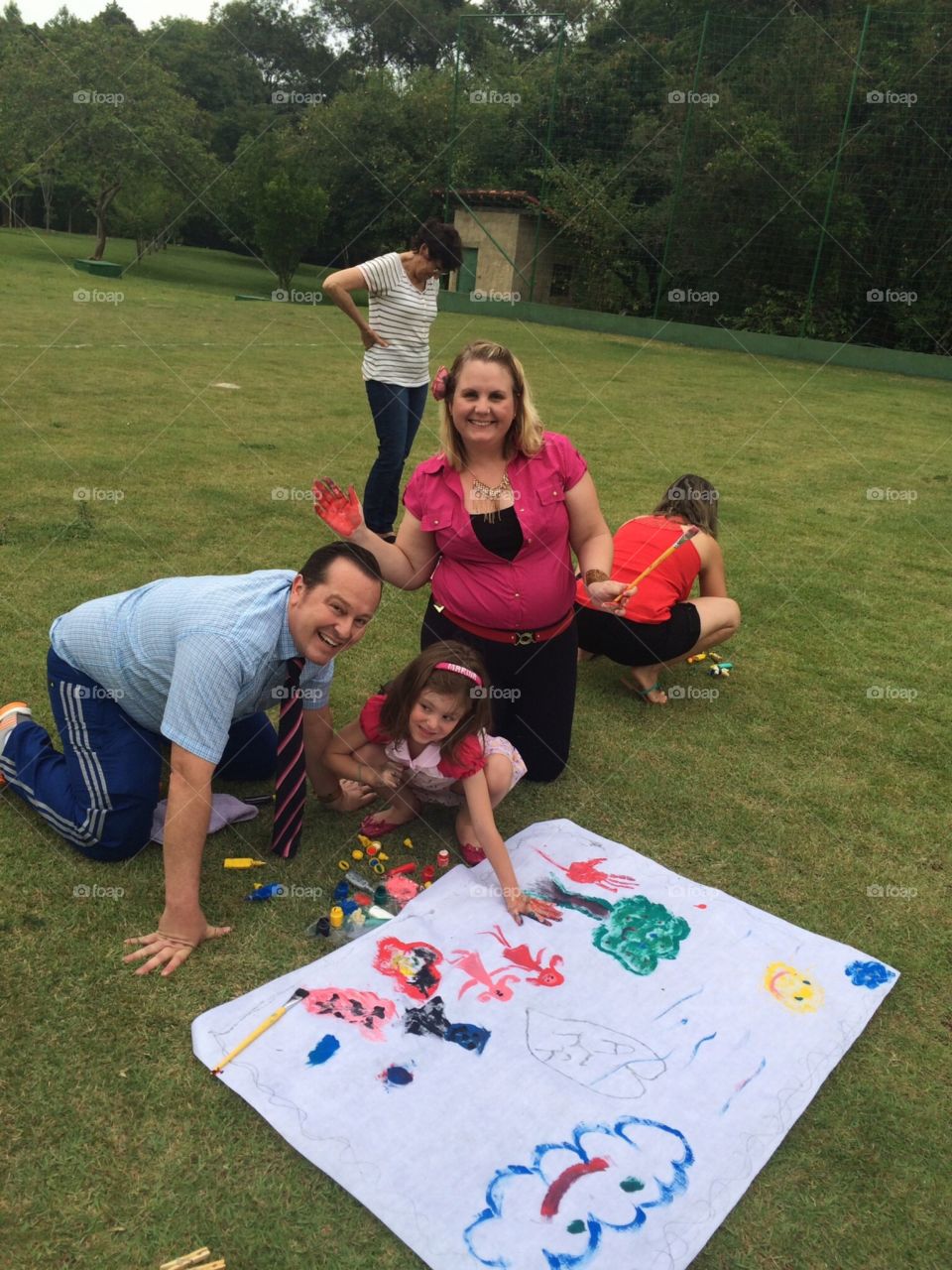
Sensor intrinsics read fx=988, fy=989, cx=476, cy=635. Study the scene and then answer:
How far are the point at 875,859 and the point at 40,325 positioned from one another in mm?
12545

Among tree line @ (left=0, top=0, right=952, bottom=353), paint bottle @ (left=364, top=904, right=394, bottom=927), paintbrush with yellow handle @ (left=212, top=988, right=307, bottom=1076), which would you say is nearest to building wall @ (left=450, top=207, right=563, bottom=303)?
tree line @ (left=0, top=0, right=952, bottom=353)

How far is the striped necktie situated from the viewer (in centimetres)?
276

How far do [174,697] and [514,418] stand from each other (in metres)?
1.49

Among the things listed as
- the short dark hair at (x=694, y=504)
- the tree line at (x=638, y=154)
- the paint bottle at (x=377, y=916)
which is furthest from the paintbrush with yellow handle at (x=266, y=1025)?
the tree line at (x=638, y=154)

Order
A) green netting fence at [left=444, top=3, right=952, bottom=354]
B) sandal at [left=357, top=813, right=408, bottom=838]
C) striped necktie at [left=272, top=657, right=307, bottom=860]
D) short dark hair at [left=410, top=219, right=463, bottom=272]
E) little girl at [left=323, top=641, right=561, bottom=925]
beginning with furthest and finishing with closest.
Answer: green netting fence at [left=444, top=3, right=952, bottom=354], short dark hair at [left=410, top=219, right=463, bottom=272], sandal at [left=357, top=813, right=408, bottom=838], little girl at [left=323, top=641, right=561, bottom=925], striped necktie at [left=272, top=657, right=307, bottom=860]

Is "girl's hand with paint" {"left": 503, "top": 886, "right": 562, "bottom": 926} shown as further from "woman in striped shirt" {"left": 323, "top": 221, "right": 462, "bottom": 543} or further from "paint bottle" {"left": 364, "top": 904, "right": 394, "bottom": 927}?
"woman in striped shirt" {"left": 323, "top": 221, "right": 462, "bottom": 543}

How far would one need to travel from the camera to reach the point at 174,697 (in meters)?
2.45

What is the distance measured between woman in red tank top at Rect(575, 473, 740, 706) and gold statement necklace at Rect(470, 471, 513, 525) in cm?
81

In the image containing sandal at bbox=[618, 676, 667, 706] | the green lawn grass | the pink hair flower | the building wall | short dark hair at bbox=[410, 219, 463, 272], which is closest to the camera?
the green lawn grass

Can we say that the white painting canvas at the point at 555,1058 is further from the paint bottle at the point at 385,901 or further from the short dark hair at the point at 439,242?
the short dark hair at the point at 439,242

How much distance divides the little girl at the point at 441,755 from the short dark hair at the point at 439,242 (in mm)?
3164

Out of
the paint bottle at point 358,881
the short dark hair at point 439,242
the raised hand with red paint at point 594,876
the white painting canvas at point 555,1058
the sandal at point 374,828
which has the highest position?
the short dark hair at point 439,242

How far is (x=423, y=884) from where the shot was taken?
2947 millimetres

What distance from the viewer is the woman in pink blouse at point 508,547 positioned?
3.27 metres
